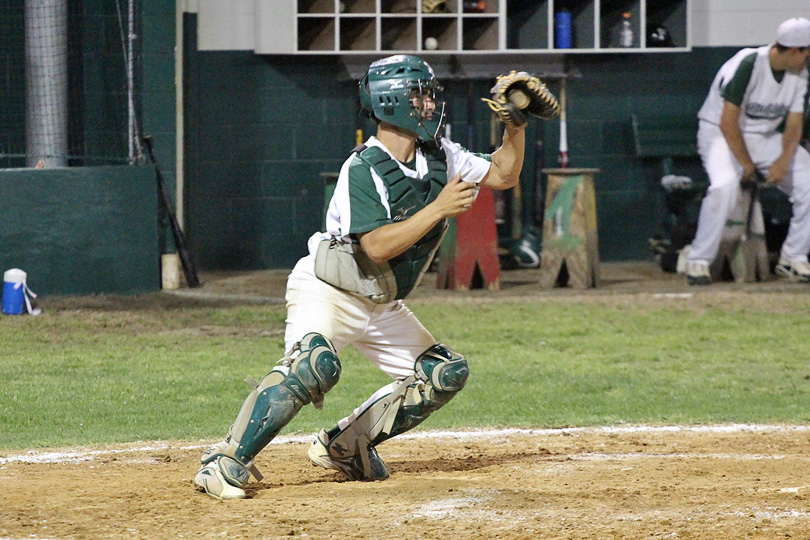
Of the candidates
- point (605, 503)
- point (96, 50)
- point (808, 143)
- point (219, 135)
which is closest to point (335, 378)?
point (605, 503)

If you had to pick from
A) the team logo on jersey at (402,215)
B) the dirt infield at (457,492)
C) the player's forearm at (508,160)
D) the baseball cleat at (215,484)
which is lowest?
the dirt infield at (457,492)

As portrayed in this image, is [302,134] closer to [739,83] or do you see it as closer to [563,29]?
[563,29]

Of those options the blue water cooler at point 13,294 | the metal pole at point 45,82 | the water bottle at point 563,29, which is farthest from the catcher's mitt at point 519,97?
the water bottle at point 563,29

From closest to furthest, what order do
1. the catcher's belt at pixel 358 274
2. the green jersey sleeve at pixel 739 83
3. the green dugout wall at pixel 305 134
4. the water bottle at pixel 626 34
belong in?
1. the catcher's belt at pixel 358 274
2. the green jersey sleeve at pixel 739 83
3. the green dugout wall at pixel 305 134
4. the water bottle at pixel 626 34

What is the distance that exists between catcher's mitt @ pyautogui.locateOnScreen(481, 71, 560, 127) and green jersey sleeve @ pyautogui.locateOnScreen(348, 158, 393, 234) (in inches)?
21.6

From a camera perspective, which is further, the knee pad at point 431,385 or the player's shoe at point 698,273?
the player's shoe at point 698,273

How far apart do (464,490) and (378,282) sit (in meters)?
0.86

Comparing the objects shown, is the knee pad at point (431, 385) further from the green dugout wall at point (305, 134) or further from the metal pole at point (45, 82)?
the green dugout wall at point (305, 134)

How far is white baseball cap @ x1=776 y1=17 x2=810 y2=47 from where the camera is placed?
35.8 feet

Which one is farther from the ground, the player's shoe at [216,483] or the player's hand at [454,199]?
the player's hand at [454,199]

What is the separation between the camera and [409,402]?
4.93 m

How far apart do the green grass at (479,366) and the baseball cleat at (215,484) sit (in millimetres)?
1484

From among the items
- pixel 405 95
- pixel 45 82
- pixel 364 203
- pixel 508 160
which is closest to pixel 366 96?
pixel 405 95

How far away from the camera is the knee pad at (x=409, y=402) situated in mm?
4844
